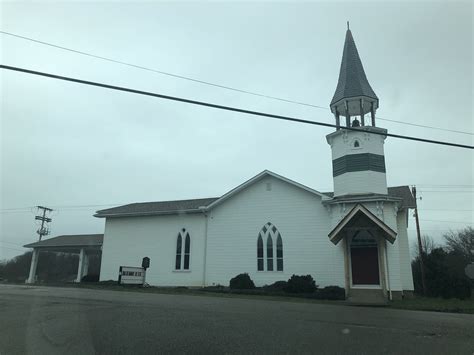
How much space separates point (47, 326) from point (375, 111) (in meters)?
22.4

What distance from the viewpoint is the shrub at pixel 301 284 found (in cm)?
2241

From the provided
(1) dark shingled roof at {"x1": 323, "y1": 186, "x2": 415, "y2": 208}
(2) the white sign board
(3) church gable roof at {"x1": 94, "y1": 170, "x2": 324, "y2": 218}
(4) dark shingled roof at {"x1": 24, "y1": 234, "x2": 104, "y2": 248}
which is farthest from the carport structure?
(1) dark shingled roof at {"x1": 323, "y1": 186, "x2": 415, "y2": 208}

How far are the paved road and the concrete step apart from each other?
8200 mm

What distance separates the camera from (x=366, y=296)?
821 inches

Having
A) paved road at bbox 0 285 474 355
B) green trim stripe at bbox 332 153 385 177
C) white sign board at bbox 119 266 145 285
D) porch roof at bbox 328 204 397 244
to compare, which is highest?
green trim stripe at bbox 332 153 385 177

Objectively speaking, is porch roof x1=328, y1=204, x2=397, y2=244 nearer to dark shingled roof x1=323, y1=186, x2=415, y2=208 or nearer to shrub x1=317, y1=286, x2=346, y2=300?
shrub x1=317, y1=286, x2=346, y2=300

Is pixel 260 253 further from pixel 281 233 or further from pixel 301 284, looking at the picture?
pixel 301 284

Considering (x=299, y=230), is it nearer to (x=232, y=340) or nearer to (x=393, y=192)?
(x=393, y=192)

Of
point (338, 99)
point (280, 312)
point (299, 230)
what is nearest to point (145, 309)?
point (280, 312)

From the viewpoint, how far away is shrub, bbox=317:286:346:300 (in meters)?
20.3

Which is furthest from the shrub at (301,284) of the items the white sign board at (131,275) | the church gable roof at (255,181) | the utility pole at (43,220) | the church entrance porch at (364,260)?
the utility pole at (43,220)

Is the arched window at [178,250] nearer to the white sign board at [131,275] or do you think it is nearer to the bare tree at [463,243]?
the white sign board at [131,275]

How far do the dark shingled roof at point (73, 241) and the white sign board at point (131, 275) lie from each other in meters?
12.9

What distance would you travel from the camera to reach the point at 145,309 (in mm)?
12078
